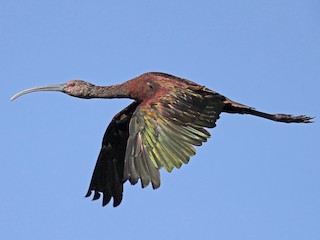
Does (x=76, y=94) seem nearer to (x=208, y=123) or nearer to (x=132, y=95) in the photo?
(x=132, y=95)

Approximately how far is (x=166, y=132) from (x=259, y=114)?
3.41 metres

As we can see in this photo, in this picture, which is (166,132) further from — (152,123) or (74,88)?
(74,88)

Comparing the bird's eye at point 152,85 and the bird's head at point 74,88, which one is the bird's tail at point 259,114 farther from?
the bird's head at point 74,88

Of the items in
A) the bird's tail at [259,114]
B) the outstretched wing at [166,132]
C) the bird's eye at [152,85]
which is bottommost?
the outstretched wing at [166,132]

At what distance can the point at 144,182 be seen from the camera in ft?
63.1

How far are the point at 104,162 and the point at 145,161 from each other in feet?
15.1

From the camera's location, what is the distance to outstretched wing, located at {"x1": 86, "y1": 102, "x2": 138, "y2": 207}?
23.6 metres

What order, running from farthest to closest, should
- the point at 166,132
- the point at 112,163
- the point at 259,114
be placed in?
1. the point at 112,163
2. the point at 259,114
3. the point at 166,132

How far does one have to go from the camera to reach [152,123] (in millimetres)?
20016

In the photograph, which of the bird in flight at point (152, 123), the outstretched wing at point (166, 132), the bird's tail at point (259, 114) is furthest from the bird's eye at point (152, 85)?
the bird's tail at point (259, 114)

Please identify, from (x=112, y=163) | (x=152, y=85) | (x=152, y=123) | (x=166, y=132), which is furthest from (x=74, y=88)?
(x=166, y=132)

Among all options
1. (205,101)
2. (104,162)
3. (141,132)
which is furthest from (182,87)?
(104,162)

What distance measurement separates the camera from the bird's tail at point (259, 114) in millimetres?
22016

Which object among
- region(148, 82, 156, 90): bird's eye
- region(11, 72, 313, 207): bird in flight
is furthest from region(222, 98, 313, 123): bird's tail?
region(148, 82, 156, 90): bird's eye
